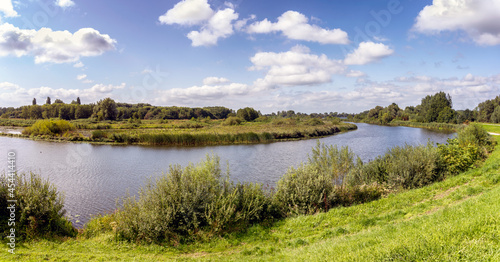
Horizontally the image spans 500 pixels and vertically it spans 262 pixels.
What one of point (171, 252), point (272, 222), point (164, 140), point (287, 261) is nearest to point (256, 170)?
point (272, 222)

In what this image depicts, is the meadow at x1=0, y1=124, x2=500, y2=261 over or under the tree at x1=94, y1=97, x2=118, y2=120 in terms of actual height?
under

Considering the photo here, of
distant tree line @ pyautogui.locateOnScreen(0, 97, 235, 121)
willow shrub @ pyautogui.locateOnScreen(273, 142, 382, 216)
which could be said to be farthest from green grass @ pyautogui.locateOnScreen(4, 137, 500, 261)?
distant tree line @ pyautogui.locateOnScreen(0, 97, 235, 121)

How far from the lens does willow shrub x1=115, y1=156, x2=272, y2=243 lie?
10109 mm

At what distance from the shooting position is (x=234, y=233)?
10.5m

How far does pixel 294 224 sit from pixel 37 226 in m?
10.1

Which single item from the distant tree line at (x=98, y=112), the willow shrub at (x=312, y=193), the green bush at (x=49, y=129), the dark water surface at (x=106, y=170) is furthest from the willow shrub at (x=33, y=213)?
the distant tree line at (x=98, y=112)

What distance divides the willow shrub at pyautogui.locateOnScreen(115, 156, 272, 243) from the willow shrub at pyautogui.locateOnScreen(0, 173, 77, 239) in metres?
2.64

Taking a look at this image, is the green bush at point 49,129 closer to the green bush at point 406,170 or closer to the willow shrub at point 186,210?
the willow shrub at point 186,210

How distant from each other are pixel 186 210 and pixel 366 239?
6.76 meters

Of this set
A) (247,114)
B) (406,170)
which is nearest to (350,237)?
(406,170)

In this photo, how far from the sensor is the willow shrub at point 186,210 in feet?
33.2

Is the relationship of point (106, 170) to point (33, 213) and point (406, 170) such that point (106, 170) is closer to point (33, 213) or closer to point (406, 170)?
point (33, 213)

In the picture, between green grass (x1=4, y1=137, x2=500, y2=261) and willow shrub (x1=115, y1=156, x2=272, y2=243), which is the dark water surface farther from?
green grass (x1=4, y1=137, x2=500, y2=261)

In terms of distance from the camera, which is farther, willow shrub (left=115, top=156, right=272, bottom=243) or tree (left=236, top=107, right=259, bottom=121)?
tree (left=236, top=107, right=259, bottom=121)
